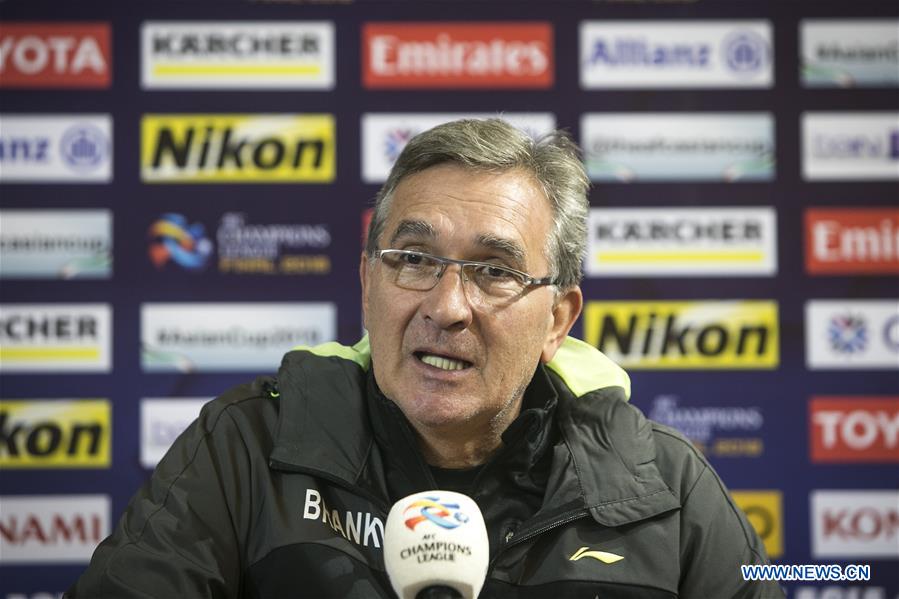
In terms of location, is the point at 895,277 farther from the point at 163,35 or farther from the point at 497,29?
the point at 163,35

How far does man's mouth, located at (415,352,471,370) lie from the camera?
1327mm

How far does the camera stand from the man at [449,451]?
1281 millimetres

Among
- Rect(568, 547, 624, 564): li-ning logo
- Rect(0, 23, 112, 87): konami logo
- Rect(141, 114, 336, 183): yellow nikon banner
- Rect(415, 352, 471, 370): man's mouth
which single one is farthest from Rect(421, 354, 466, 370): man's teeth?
Rect(0, 23, 112, 87): konami logo

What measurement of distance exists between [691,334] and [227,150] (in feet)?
5.76

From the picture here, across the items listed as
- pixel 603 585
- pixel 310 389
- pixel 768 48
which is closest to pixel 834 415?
pixel 768 48

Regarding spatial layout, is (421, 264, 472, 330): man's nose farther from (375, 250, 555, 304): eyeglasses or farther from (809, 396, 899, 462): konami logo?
(809, 396, 899, 462): konami logo

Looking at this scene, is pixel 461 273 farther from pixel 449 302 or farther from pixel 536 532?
pixel 536 532

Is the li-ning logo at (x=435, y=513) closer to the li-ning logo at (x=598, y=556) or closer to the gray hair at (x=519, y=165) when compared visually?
the li-ning logo at (x=598, y=556)

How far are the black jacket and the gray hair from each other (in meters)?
0.25

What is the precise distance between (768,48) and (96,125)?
7.90ft

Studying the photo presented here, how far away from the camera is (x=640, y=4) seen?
3148 mm

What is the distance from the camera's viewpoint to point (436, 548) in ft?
3.01

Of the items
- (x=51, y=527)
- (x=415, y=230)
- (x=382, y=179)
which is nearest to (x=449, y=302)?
(x=415, y=230)

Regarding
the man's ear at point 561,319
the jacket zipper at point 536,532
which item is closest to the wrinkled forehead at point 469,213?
the man's ear at point 561,319
